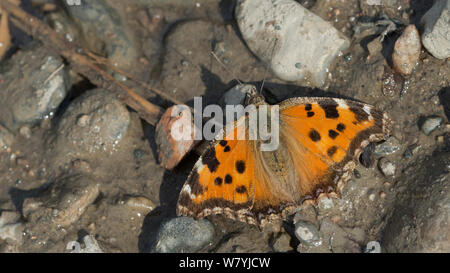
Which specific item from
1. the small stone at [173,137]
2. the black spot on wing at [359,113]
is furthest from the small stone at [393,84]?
the small stone at [173,137]

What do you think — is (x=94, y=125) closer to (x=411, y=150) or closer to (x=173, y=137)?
(x=173, y=137)

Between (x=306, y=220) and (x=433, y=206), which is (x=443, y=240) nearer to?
(x=433, y=206)

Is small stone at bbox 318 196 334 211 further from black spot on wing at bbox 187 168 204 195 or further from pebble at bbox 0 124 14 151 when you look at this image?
pebble at bbox 0 124 14 151

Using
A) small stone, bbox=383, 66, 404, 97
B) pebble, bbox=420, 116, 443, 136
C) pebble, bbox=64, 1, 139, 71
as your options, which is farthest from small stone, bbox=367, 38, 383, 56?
pebble, bbox=64, 1, 139, 71

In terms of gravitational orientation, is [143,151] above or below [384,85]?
below

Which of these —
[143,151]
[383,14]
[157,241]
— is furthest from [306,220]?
[383,14]

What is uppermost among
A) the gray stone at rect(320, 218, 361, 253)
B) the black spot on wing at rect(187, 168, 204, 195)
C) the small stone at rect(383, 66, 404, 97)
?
the small stone at rect(383, 66, 404, 97)
